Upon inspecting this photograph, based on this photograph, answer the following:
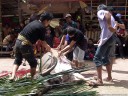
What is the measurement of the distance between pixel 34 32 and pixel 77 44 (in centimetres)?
197

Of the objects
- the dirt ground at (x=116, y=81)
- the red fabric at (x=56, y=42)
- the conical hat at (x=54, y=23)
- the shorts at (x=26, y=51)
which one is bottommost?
the dirt ground at (x=116, y=81)

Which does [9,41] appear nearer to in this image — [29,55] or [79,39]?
[79,39]

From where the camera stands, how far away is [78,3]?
1381 centimetres

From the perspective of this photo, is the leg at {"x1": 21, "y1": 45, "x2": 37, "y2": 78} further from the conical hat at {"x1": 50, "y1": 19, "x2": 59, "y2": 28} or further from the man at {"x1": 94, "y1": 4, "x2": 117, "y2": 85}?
the conical hat at {"x1": 50, "y1": 19, "x2": 59, "y2": 28}

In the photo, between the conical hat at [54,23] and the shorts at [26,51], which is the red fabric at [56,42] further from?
the shorts at [26,51]

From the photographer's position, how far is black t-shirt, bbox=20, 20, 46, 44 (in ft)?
23.7

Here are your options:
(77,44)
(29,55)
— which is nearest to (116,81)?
(77,44)

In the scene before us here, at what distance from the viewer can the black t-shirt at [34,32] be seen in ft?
23.7

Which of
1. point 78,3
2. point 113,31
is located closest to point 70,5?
point 78,3

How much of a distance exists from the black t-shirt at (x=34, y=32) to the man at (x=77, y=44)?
117cm

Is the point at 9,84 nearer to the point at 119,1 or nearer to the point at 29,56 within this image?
Result: the point at 29,56

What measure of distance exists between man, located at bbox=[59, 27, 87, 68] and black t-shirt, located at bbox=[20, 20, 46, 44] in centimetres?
117

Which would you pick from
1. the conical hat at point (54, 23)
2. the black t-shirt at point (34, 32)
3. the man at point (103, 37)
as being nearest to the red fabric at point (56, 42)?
the conical hat at point (54, 23)

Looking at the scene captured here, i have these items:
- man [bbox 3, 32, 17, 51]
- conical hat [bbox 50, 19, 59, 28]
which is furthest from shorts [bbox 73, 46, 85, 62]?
man [bbox 3, 32, 17, 51]
